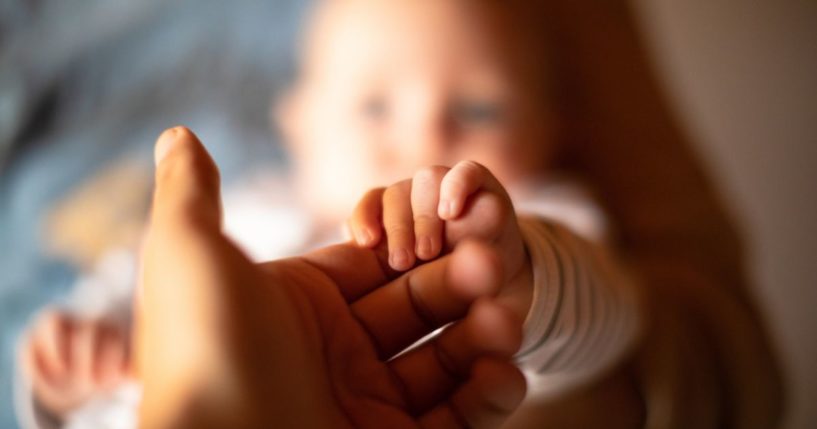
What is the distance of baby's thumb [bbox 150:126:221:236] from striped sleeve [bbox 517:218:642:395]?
0.52 feet

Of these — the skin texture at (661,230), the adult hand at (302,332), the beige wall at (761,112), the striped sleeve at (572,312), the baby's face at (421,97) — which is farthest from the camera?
the beige wall at (761,112)

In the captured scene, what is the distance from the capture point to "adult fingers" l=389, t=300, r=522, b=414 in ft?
0.83

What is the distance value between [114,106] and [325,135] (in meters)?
0.27

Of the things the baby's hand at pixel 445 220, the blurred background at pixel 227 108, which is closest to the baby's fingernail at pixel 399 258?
the baby's hand at pixel 445 220

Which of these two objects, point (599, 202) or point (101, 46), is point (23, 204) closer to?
point (101, 46)

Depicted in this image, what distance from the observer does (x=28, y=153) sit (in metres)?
0.67

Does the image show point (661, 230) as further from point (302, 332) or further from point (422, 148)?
point (302, 332)

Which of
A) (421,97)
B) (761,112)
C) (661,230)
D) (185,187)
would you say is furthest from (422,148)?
(761,112)

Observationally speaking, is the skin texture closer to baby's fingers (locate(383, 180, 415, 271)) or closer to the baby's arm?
baby's fingers (locate(383, 180, 415, 271))

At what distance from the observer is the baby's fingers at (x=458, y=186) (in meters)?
0.27

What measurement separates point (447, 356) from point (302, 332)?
70 millimetres


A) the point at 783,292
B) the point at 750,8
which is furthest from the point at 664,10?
the point at 783,292

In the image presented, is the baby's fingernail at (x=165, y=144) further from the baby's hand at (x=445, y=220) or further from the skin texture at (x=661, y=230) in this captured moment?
the skin texture at (x=661, y=230)

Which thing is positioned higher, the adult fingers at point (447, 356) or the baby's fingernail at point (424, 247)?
the baby's fingernail at point (424, 247)
